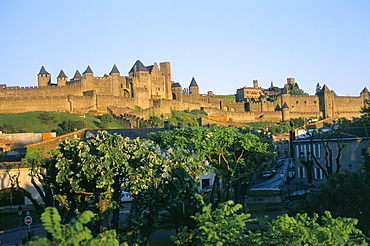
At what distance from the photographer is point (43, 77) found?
387 feet

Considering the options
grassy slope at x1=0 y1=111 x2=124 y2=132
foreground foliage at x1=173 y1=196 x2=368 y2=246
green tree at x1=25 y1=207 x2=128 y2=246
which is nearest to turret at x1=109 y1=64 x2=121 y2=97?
grassy slope at x1=0 y1=111 x2=124 y2=132

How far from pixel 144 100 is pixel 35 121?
28.8 metres

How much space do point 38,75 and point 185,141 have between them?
309 ft

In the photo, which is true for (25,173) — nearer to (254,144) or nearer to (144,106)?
(254,144)

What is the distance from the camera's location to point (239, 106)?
138 metres

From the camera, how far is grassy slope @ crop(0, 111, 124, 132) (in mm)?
88250

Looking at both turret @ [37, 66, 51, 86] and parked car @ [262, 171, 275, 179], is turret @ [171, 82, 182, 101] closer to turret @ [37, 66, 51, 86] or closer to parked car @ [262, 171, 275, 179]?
turret @ [37, 66, 51, 86]

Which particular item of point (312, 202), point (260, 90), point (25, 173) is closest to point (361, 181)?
point (312, 202)

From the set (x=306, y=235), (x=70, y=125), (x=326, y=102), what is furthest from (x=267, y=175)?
(x=326, y=102)

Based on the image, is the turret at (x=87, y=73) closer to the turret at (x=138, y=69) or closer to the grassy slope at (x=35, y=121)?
the turret at (x=138, y=69)

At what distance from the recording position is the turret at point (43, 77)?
11756 centimetres

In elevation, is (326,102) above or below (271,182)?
above

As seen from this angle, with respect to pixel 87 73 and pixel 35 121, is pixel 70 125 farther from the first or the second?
pixel 87 73

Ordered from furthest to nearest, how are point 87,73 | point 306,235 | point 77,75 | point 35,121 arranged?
1. point 77,75
2. point 87,73
3. point 35,121
4. point 306,235
